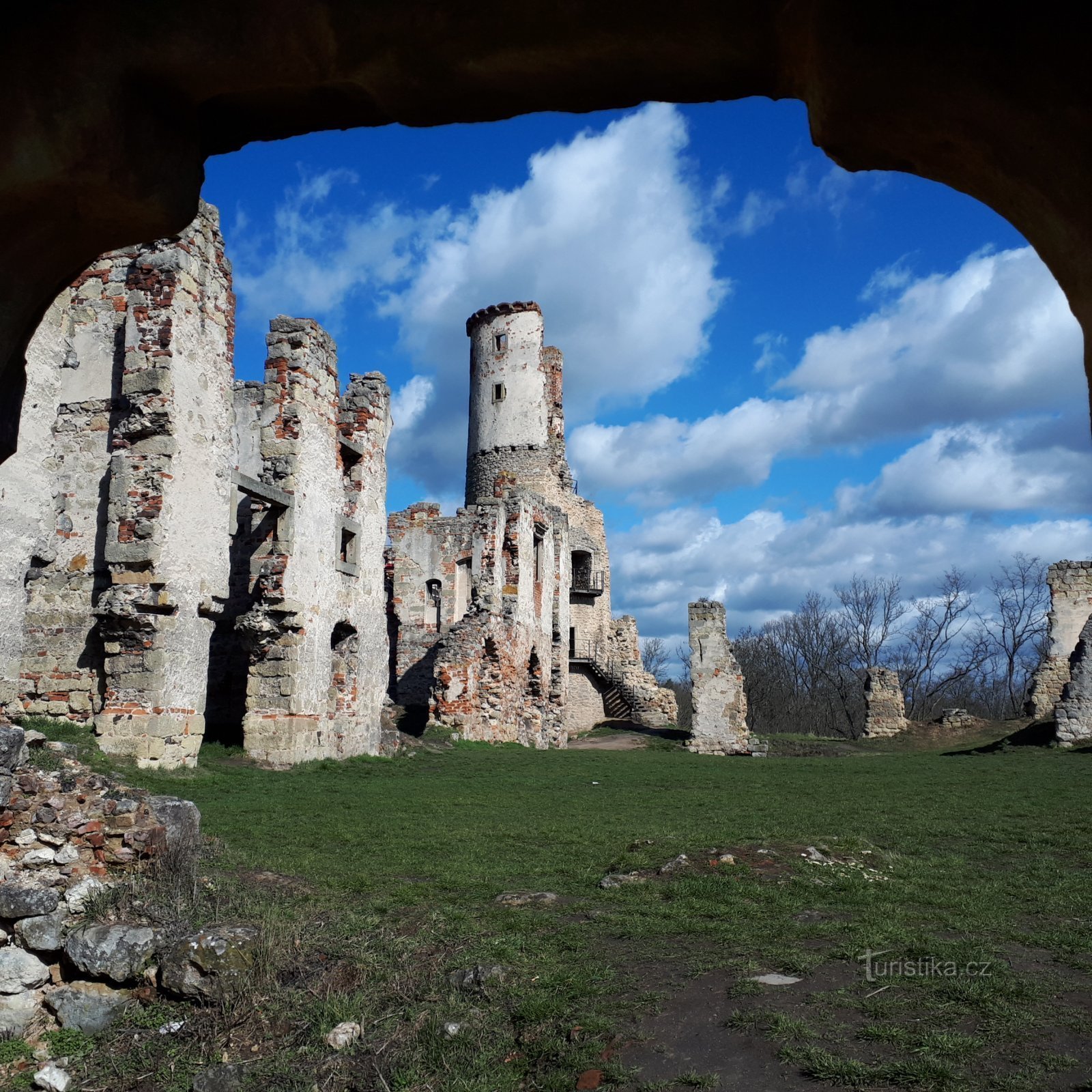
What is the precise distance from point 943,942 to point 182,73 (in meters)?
5.39

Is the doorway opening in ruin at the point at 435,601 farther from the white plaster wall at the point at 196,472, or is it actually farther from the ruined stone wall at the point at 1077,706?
the ruined stone wall at the point at 1077,706

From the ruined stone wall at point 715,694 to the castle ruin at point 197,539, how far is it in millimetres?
5153

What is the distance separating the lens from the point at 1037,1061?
369 centimetres

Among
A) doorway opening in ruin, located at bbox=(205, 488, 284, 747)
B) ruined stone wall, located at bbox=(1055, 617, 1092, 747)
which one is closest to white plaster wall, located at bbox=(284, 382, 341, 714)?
doorway opening in ruin, located at bbox=(205, 488, 284, 747)

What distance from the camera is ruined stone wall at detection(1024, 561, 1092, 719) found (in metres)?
27.3

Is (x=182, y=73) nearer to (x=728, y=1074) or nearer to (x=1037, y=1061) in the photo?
(x=728, y=1074)

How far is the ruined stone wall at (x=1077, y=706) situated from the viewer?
71.3ft

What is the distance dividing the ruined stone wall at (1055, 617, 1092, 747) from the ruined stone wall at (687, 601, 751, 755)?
7465 mm

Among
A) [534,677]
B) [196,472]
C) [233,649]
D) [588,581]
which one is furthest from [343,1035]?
[588,581]

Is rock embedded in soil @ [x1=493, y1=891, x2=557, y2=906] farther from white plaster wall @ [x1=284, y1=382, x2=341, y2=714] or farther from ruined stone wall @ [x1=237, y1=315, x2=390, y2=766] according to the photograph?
white plaster wall @ [x1=284, y1=382, x2=341, y2=714]

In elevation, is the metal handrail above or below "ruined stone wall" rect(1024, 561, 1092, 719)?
above

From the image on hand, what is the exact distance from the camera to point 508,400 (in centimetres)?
3922

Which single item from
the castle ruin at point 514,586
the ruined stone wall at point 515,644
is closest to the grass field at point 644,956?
the ruined stone wall at point 515,644

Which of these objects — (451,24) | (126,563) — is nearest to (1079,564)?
(126,563)
